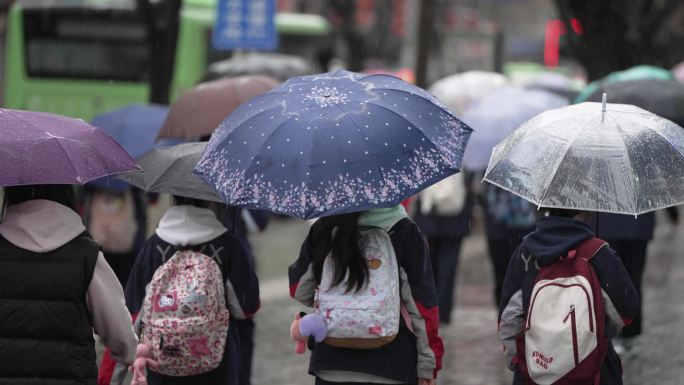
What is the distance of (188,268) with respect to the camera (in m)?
5.42

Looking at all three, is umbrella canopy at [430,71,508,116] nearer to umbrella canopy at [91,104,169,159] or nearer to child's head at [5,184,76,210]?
umbrella canopy at [91,104,169,159]

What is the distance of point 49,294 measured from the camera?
4.48 metres

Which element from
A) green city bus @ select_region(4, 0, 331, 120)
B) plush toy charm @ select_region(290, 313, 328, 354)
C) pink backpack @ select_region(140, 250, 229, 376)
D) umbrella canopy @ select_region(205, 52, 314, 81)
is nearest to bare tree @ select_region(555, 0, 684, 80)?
umbrella canopy @ select_region(205, 52, 314, 81)

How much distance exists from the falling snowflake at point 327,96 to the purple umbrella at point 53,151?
2.49 feet

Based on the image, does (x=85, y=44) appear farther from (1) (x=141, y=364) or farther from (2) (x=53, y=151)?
(2) (x=53, y=151)

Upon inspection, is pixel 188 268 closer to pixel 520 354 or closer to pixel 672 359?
pixel 520 354

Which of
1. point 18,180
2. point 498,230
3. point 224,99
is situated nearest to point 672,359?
point 498,230

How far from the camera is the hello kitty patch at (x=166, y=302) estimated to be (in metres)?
5.34

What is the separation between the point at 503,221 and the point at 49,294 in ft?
19.6

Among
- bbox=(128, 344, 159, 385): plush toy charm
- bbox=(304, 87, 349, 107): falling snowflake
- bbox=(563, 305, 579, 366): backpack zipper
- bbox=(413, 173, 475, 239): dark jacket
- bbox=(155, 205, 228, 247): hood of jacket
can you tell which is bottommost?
bbox=(413, 173, 475, 239): dark jacket

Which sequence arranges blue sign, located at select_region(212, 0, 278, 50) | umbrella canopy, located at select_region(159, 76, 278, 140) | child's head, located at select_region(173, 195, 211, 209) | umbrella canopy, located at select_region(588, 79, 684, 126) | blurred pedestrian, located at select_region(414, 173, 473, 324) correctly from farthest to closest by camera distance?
blue sign, located at select_region(212, 0, 278, 50)
blurred pedestrian, located at select_region(414, 173, 473, 324)
umbrella canopy, located at select_region(588, 79, 684, 126)
umbrella canopy, located at select_region(159, 76, 278, 140)
child's head, located at select_region(173, 195, 211, 209)

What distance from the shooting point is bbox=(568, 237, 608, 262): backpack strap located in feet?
16.3

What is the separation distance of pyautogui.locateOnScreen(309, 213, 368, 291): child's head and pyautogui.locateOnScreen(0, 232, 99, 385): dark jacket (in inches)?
36.9

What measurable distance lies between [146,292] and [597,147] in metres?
2.03
